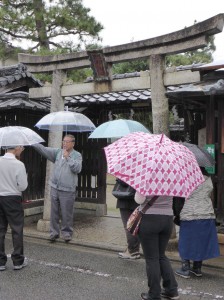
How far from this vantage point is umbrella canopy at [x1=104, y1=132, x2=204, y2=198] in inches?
148

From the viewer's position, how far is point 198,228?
5520 millimetres

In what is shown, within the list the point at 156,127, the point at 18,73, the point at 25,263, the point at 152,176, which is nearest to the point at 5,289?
the point at 25,263

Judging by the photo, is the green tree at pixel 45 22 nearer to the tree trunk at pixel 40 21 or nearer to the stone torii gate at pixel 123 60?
the tree trunk at pixel 40 21

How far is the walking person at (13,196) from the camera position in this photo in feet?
18.9

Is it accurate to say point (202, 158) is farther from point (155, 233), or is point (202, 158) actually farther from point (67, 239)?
point (67, 239)

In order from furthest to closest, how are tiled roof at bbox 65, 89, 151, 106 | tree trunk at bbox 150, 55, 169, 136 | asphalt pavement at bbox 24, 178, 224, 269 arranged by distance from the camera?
1. tiled roof at bbox 65, 89, 151, 106
2. tree trunk at bbox 150, 55, 169, 136
3. asphalt pavement at bbox 24, 178, 224, 269

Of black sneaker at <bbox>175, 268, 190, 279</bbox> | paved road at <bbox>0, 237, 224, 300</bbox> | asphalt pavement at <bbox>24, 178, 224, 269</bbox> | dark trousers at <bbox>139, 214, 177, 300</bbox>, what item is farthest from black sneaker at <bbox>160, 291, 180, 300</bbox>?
asphalt pavement at <bbox>24, 178, 224, 269</bbox>

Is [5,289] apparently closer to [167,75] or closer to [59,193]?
[59,193]

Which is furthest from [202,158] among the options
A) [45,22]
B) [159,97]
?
[45,22]

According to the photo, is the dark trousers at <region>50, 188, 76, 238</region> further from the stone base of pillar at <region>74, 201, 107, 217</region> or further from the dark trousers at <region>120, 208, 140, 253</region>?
the stone base of pillar at <region>74, 201, 107, 217</region>

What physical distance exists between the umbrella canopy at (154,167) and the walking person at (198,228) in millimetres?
1505

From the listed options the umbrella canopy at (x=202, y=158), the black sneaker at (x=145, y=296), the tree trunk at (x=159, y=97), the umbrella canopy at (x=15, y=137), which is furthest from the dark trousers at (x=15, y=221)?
the tree trunk at (x=159, y=97)

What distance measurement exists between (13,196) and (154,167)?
2.86 meters

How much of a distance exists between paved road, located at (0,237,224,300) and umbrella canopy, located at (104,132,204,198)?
1.87 metres
